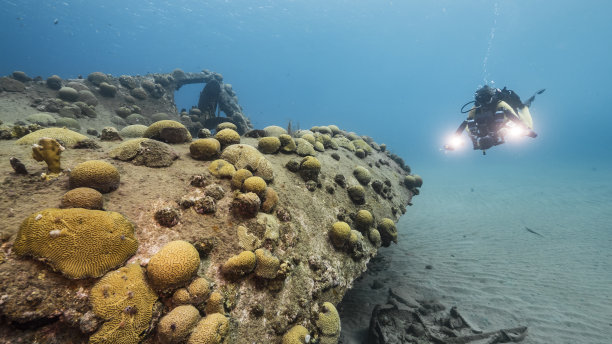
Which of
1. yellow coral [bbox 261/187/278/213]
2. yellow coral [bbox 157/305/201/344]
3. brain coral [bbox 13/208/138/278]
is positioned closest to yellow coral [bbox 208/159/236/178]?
yellow coral [bbox 261/187/278/213]

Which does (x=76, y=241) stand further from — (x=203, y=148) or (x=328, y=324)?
(x=328, y=324)

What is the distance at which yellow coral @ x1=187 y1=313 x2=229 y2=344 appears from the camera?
294cm

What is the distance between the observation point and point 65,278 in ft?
8.89

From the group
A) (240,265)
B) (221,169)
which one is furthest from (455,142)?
(240,265)

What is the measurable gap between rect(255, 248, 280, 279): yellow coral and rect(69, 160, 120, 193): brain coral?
9.49 ft

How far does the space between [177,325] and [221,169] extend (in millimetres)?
3402

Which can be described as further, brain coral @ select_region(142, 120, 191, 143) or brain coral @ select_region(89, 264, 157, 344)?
brain coral @ select_region(142, 120, 191, 143)

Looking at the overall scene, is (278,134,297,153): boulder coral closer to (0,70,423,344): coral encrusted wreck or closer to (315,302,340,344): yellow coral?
(0,70,423,344): coral encrusted wreck

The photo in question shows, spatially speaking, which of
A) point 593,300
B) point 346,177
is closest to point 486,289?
point 593,300

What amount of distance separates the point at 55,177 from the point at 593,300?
15493mm

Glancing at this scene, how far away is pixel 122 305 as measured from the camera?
2752mm

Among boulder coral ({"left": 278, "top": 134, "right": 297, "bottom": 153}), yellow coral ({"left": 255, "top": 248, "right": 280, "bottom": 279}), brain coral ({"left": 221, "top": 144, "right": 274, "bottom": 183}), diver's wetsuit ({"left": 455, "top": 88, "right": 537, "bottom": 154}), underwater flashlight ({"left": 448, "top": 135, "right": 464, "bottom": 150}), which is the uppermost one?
diver's wetsuit ({"left": 455, "top": 88, "right": 537, "bottom": 154})

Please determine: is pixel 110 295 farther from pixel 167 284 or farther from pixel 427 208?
pixel 427 208

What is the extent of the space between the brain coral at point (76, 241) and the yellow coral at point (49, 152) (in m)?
1.44
